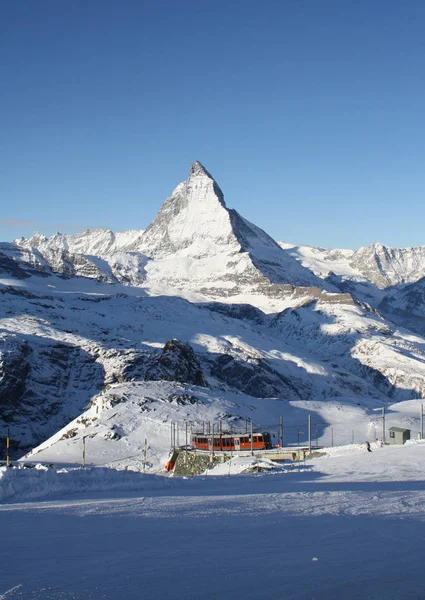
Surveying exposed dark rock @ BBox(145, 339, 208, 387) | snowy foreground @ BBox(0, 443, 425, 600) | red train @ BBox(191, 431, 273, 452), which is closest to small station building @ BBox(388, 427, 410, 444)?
red train @ BBox(191, 431, 273, 452)

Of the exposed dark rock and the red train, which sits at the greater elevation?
the exposed dark rock

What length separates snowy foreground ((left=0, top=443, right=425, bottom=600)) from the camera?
11.7m

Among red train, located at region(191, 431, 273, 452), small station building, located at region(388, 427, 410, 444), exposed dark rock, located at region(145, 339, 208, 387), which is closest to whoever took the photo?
small station building, located at region(388, 427, 410, 444)

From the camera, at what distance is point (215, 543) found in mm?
15172

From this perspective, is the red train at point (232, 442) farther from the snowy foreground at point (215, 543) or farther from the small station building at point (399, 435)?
the snowy foreground at point (215, 543)

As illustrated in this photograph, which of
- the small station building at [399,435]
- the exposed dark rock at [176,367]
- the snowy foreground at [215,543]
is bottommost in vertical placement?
the small station building at [399,435]

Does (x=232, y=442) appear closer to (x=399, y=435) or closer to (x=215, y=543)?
(x=399, y=435)

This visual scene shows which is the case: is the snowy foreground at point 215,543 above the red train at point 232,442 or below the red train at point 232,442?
above

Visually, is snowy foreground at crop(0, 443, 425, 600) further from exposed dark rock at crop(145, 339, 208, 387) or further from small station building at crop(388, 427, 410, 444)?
exposed dark rock at crop(145, 339, 208, 387)

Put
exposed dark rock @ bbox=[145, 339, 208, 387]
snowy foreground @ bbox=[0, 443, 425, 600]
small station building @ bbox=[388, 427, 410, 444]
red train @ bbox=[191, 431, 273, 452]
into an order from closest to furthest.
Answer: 1. snowy foreground @ bbox=[0, 443, 425, 600]
2. small station building @ bbox=[388, 427, 410, 444]
3. red train @ bbox=[191, 431, 273, 452]
4. exposed dark rock @ bbox=[145, 339, 208, 387]

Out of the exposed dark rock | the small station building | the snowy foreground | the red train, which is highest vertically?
the exposed dark rock

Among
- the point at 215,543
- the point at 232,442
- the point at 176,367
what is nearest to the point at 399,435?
the point at 232,442

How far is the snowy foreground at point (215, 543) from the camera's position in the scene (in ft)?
38.4

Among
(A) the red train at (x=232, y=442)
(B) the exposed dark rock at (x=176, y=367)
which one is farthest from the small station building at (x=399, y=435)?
(B) the exposed dark rock at (x=176, y=367)
